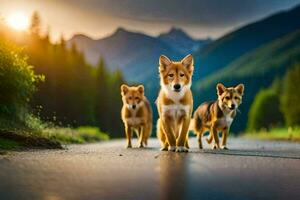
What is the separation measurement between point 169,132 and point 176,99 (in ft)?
2.72

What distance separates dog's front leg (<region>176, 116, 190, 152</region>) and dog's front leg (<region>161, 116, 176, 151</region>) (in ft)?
0.41

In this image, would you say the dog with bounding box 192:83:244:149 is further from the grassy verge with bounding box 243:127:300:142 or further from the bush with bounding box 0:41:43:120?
the grassy verge with bounding box 243:127:300:142

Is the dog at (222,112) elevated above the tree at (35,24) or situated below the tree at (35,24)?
below

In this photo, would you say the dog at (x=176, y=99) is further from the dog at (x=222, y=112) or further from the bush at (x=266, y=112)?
the bush at (x=266, y=112)

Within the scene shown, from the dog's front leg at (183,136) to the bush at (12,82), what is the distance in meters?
9.73

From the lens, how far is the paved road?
8.49 m

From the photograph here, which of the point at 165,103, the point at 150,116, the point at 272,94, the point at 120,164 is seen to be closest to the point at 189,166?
the point at 120,164

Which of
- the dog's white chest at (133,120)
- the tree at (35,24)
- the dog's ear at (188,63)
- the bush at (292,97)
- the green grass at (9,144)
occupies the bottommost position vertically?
the green grass at (9,144)

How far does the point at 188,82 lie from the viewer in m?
15.8

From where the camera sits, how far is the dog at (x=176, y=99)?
1552 cm

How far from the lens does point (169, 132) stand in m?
15.9

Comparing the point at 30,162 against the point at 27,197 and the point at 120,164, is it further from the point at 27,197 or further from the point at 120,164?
the point at 27,197

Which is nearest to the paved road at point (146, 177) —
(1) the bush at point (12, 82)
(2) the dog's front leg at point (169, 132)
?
(2) the dog's front leg at point (169, 132)

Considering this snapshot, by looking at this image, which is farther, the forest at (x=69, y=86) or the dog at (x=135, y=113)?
the forest at (x=69, y=86)
